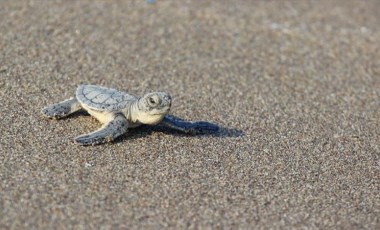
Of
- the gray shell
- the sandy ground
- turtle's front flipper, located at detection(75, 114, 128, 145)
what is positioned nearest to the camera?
the sandy ground

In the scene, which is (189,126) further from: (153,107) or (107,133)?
(107,133)

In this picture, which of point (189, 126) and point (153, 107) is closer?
point (153, 107)

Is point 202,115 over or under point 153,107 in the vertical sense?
under

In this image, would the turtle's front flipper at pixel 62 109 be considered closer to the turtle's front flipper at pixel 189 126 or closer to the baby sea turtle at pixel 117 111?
the baby sea turtle at pixel 117 111

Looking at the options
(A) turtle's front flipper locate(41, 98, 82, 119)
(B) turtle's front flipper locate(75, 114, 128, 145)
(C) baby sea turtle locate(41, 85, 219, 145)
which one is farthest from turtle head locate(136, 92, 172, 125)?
(A) turtle's front flipper locate(41, 98, 82, 119)

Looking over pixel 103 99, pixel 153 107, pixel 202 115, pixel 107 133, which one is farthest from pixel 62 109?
pixel 202 115

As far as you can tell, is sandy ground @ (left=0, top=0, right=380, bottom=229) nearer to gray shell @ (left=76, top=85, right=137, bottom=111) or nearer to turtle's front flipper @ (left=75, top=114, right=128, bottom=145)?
turtle's front flipper @ (left=75, top=114, right=128, bottom=145)

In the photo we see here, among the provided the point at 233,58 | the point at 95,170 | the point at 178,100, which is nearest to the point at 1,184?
the point at 95,170

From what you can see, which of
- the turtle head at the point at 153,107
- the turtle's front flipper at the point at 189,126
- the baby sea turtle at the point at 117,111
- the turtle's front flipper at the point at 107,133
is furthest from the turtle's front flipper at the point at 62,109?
the turtle's front flipper at the point at 189,126
